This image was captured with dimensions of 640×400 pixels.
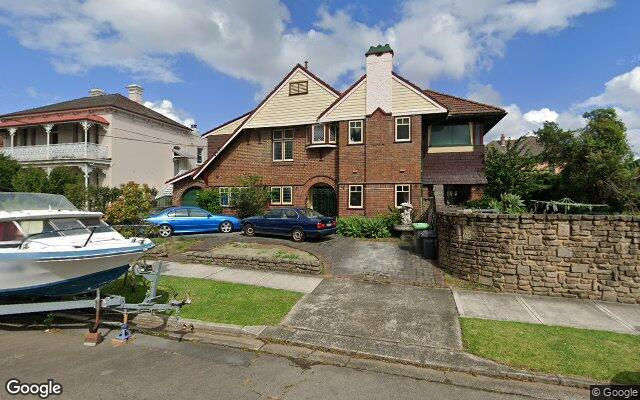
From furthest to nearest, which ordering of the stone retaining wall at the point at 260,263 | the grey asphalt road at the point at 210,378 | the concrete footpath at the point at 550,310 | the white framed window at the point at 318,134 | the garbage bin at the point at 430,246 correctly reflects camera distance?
the white framed window at the point at 318,134 < the garbage bin at the point at 430,246 < the stone retaining wall at the point at 260,263 < the concrete footpath at the point at 550,310 < the grey asphalt road at the point at 210,378

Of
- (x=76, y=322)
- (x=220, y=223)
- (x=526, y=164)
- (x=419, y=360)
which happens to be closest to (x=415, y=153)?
(x=526, y=164)

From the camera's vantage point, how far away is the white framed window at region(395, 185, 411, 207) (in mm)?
16895

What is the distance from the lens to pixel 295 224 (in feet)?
46.2

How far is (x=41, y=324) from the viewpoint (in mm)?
6273

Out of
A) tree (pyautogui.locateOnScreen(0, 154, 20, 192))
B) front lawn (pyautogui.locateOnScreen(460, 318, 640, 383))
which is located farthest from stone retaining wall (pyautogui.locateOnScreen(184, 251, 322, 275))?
tree (pyautogui.locateOnScreen(0, 154, 20, 192))

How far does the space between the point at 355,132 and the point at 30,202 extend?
13.8 m

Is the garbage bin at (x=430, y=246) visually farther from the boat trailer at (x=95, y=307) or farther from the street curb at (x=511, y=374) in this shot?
the boat trailer at (x=95, y=307)

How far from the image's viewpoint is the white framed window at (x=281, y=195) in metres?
19.6

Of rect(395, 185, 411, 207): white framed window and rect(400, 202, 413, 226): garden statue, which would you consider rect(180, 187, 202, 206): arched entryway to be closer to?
rect(395, 185, 411, 207): white framed window

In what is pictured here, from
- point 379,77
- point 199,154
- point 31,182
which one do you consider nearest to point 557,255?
point 379,77

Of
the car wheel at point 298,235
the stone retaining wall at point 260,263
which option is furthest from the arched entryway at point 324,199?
the stone retaining wall at point 260,263

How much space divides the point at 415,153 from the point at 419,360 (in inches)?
511

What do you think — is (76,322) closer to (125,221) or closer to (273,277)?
(273,277)

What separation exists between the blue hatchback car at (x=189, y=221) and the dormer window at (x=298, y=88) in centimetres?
824
